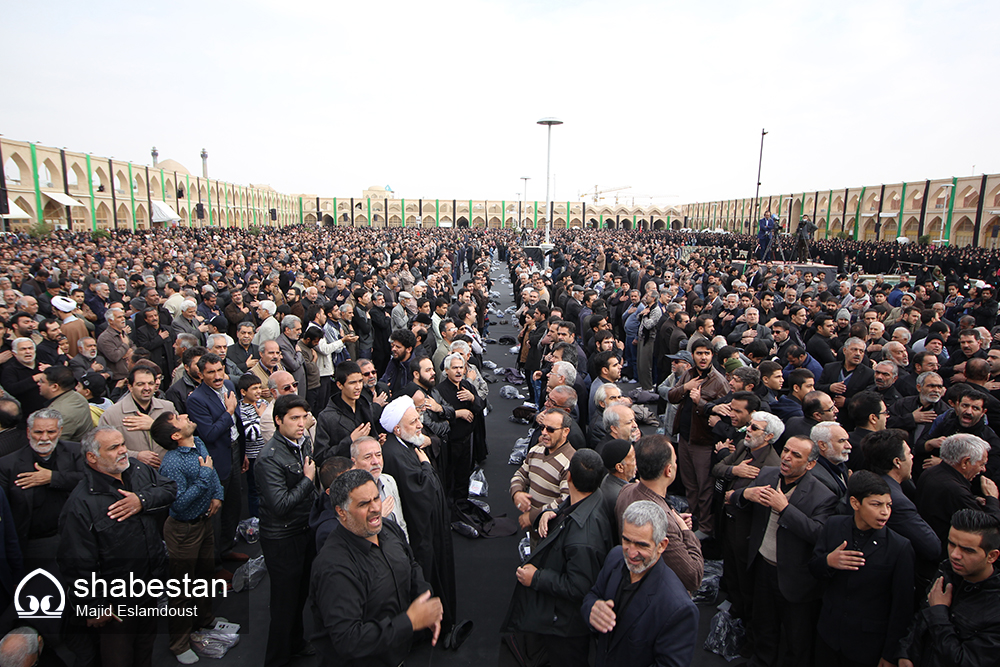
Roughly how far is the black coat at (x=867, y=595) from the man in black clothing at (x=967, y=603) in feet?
0.77

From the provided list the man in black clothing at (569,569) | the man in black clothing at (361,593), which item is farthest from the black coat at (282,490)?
the man in black clothing at (569,569)

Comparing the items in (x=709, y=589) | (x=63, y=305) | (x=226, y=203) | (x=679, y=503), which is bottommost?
(x=709, y=589)

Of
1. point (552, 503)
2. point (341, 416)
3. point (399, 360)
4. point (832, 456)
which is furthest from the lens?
point (399, 360)

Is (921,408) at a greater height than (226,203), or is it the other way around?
(226,203)

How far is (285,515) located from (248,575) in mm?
1475

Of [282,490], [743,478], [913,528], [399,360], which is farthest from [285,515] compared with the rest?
[913,528]

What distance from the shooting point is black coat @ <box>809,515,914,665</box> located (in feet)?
8.70

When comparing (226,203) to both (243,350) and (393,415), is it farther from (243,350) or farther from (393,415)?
(393,415)

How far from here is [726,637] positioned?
3.62 meters

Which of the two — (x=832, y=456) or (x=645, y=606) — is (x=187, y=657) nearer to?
(x=645, y=606)

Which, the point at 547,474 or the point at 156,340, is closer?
the point at 547,474

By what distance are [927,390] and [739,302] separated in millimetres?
4629

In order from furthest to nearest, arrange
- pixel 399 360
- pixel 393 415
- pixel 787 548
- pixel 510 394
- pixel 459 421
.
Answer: pixel 510 394, pixel 399 360, pixel 459 421, pixel 393 415, pixel 787 548

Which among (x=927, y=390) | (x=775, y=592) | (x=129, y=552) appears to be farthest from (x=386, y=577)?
(x=927, y=390)
